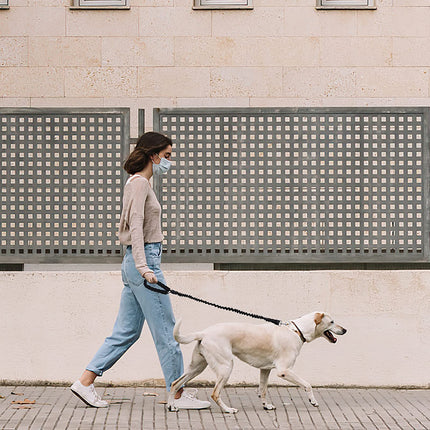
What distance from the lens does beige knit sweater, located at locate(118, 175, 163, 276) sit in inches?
299

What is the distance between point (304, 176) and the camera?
30.9 ft

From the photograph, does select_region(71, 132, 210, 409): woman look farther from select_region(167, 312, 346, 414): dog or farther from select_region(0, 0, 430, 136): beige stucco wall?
select_region(0, 0, 430, 136): beige stucco wall

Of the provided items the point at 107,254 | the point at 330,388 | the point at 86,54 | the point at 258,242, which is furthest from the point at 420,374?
the point at 86,54

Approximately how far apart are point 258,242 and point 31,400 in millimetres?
2556

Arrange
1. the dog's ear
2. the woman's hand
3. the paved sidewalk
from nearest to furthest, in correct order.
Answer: the paved sidewalk, the woman's hand, the dog's ear

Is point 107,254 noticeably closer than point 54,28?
Yes

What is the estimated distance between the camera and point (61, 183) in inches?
371

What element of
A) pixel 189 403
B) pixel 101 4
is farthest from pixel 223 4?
pixel 189 403

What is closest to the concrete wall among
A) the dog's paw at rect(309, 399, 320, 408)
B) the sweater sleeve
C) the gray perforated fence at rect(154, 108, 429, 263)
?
the gray perforated fence at rect(154, 108, 429, 263)

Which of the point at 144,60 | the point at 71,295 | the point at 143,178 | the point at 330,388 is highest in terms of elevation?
Result: the point at 144,60

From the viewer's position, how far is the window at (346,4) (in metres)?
10.1

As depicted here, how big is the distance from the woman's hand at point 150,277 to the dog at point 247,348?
40 centimetres

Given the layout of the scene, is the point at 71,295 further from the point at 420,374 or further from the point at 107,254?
the point at 420,374

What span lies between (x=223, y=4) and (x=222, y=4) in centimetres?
1
